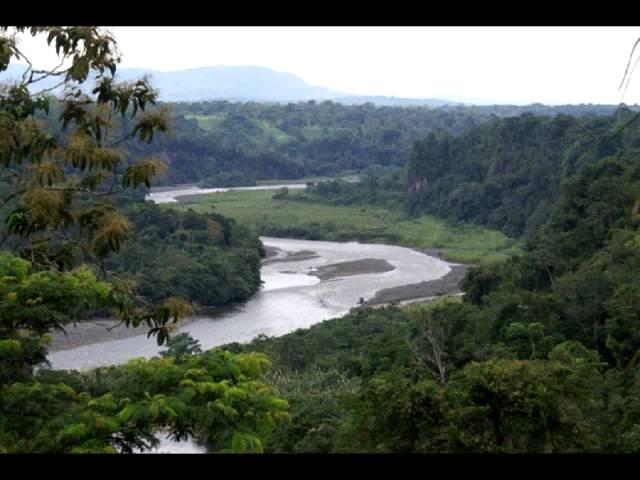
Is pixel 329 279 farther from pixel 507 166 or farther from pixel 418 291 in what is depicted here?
pixel 507 166

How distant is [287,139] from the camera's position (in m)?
64.2

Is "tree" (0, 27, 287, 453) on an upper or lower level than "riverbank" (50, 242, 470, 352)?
upper

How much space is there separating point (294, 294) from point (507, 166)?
20033mm

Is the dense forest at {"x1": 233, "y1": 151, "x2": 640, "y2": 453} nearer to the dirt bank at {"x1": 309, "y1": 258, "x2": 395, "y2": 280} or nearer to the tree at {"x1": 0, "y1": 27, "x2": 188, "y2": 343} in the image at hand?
the tree at {"x1": 0, "y1": 27, "x2": 188, "y2": 343}

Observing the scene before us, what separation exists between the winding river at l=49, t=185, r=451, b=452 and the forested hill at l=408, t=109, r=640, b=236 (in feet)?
25.7

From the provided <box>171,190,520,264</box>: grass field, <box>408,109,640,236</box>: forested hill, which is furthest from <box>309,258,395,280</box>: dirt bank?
<box>408,109,640,236</box>: forested hill

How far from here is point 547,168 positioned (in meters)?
39.2

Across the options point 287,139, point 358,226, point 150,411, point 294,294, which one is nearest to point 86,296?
point 150,411

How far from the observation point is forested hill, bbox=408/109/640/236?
121 feet

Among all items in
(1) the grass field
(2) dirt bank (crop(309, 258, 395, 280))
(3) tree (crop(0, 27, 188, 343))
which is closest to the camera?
(3) tree (crop(0, 27, 188, 343))

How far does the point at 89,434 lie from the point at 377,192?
143 ft
